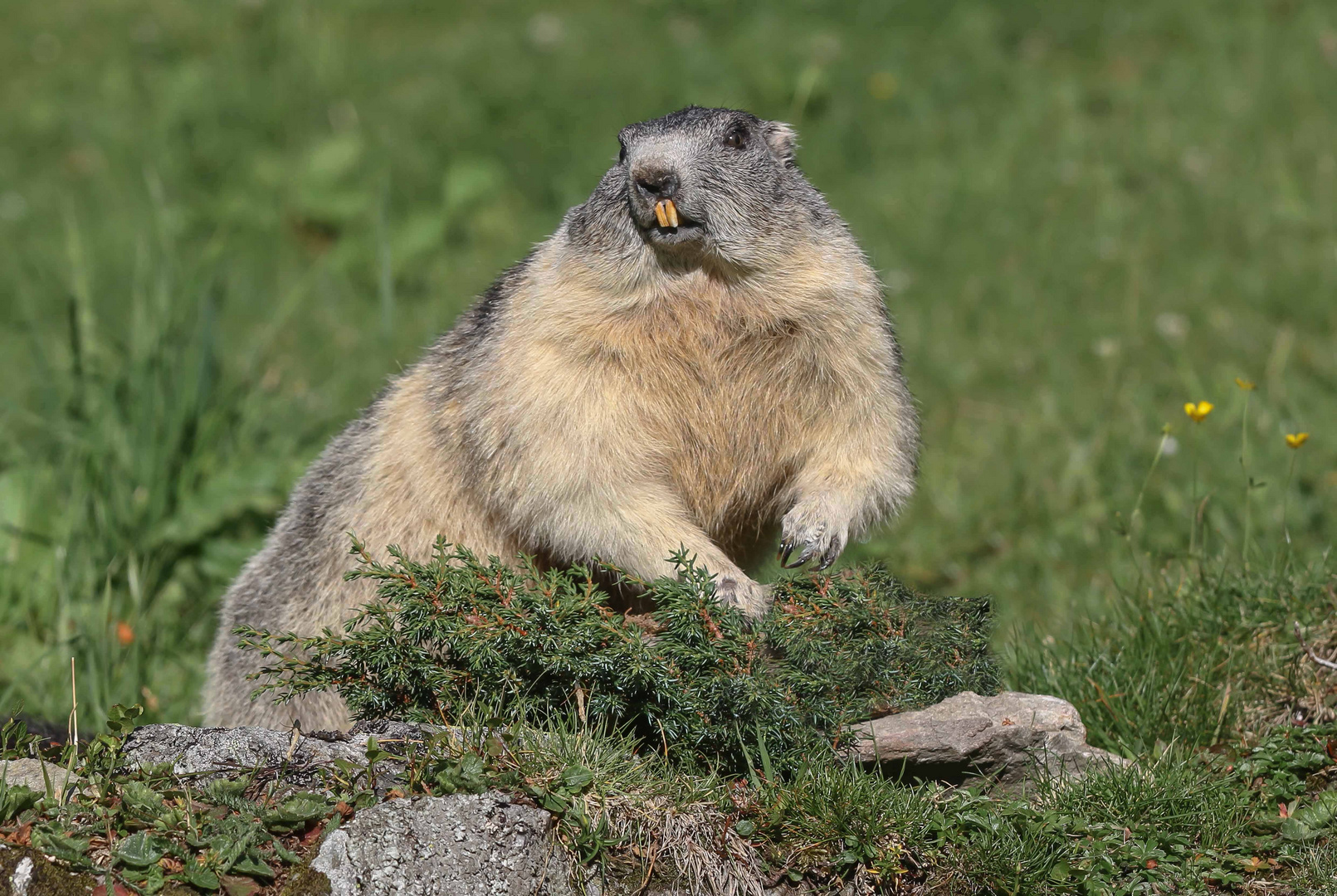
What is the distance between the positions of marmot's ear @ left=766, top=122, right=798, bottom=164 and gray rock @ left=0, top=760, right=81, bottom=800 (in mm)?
2954

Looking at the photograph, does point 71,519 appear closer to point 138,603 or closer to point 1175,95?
point 138,603

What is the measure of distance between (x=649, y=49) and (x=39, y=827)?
10.4m

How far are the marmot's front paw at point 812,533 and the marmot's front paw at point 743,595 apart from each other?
182mm

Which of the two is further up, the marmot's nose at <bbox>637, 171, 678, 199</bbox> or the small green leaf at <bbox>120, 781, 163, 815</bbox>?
the marmot's nose at <bbox>637, 171, 678, 199</bbox>

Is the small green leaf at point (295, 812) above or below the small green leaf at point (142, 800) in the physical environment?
below

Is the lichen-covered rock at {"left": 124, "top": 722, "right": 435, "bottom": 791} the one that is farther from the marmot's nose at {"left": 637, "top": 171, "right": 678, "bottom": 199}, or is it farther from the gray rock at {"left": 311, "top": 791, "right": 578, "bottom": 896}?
the marmot's nose at {"left": 637, "top": 171, "right": 678, "bottom": 199}

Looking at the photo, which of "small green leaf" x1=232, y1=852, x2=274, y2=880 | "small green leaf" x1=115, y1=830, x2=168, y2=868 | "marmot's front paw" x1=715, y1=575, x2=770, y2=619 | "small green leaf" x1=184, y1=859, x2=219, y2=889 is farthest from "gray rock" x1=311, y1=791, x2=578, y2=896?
"marmot's front paw" x1=715, y1=575, x2=770, y2=619

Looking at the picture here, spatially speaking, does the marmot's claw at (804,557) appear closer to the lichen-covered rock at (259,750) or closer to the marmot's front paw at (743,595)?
the marmot's front paw at (743,595)

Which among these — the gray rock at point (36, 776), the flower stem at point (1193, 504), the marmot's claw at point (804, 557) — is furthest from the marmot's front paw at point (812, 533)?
the gray rock at point (36, 776)

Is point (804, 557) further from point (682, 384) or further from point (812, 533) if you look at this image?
point (682, 384)

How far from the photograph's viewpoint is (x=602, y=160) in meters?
11.0

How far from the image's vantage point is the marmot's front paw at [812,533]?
4277mm

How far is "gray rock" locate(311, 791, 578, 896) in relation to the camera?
3.32 m

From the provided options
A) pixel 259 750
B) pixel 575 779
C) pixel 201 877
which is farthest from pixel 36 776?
pixel 575 779
